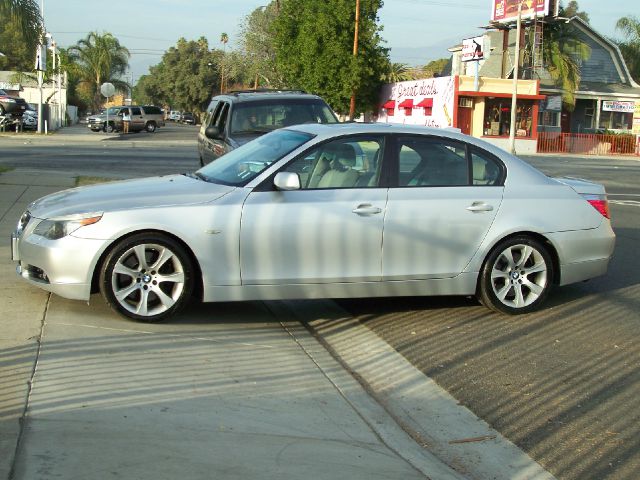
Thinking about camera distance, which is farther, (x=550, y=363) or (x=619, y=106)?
(x=619, y=106)

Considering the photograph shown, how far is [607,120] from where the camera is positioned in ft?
181

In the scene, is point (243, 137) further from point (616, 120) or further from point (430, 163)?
point (616, 120)

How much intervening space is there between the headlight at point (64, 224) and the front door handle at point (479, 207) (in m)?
3.04

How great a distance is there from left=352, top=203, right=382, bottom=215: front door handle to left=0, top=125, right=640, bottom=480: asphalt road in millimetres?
992

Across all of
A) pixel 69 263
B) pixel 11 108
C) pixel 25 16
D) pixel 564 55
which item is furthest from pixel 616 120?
pixel 69 263

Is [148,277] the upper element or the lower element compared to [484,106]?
lower

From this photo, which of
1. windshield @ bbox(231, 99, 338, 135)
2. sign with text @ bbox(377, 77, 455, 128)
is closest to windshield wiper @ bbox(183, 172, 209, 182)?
windshield @ bbox(231, 99, 338, 135)

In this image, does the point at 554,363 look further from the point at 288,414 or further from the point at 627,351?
the point at 288,414

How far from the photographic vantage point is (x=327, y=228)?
6871 mm

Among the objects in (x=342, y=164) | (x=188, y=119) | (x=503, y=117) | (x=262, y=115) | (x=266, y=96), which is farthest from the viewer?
(x=188, y=119)

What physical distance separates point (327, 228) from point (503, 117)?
46.6 m

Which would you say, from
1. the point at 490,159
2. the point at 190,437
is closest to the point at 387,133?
the point at 490,159

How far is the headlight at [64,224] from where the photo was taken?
6578 mm

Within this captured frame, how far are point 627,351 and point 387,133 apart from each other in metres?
2.60
